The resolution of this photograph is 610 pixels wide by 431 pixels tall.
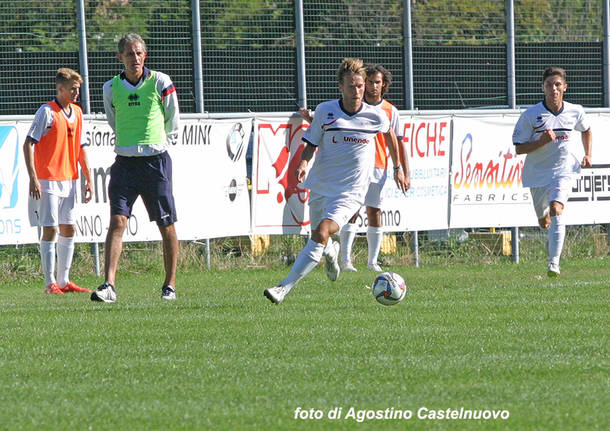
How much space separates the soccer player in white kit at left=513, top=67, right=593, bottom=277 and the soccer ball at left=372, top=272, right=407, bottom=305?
12.2 ft

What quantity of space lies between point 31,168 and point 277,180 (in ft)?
13.3

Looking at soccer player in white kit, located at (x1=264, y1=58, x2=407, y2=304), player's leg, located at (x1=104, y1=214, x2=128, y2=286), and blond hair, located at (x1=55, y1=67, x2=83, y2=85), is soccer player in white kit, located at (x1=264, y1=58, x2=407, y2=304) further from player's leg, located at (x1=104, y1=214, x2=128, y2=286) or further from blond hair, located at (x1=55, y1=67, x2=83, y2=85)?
blond hair, located at (x1=55, y1=67, x2=83, y2=85)

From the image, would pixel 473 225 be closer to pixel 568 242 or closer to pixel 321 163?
pixel 568 242

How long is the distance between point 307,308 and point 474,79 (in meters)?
8.14

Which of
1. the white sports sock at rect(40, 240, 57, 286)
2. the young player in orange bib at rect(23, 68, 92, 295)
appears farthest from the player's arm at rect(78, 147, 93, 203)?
the white sports sock at rect(40, 240, 57, 286)

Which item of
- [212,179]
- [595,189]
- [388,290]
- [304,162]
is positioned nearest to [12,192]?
[212,179]

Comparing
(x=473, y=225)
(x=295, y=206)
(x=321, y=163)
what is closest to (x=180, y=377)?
(x=321, y=163)

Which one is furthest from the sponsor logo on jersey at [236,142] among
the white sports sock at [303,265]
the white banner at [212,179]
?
the white sports sock at [303,265]

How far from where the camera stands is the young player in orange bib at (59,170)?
39.2 ft

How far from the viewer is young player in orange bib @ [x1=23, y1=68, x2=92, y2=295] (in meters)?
12.0

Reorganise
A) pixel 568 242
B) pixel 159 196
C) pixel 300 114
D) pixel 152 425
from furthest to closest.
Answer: pixel 568 242, pixel 300 114, pixel 159 196, pixel 152 425

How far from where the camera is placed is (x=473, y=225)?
15.7 meters

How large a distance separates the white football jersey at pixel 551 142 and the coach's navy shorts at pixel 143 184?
4.57 m

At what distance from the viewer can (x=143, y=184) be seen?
10.5 m
